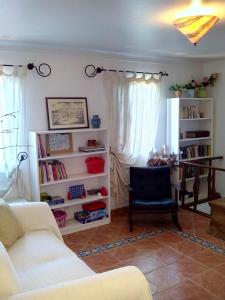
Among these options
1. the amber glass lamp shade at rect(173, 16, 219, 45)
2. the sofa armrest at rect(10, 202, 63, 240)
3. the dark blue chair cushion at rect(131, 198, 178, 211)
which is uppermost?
the amber glass lamp shade at rect(173, 16, 219, 45)

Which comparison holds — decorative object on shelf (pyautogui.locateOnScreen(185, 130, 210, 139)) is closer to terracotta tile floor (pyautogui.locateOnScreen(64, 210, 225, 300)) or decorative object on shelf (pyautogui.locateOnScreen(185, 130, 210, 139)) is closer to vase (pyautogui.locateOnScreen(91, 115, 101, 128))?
terracotta tile floor (pyautogui.locateOnScreen(64, 210, 225, 300))

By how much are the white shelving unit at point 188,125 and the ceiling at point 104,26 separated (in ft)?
3.42

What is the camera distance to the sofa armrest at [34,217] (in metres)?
2.83

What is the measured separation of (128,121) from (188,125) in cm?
136

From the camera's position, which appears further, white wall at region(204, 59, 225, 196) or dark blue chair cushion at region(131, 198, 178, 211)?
white wall at region(204, 59, 225, 196)

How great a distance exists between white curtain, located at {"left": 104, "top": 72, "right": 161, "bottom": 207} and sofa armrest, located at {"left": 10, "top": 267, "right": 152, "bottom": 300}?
291 cm

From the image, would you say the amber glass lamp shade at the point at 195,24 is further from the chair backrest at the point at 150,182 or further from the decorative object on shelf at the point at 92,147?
the chair backrest at the point at 150,182

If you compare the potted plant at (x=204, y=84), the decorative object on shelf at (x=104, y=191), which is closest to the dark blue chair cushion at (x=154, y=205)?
the decorative object on shelf at (x=104, y=191)

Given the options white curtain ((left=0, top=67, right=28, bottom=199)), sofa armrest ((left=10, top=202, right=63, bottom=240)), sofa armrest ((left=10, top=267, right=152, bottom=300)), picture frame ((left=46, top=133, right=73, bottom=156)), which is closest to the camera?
sofa armrest ((left=10, top=267, right=152, bottom=300))

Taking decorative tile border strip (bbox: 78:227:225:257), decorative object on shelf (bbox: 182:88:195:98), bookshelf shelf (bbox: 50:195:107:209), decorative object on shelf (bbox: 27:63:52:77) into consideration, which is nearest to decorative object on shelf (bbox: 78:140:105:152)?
bookshelf shelf (bbox: 50:195:107:209)

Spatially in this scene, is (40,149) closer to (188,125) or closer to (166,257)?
(166,257)

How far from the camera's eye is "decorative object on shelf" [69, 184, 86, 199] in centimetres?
423

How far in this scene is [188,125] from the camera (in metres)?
5.38

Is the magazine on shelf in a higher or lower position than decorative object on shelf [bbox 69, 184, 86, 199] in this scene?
higher
